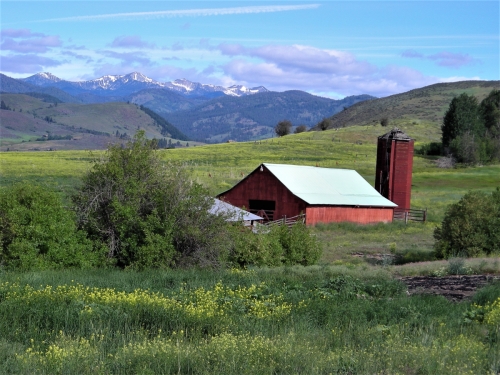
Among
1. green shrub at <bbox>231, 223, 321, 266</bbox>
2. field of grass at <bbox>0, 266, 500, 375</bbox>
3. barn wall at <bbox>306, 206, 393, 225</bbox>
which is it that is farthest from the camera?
barn wall at <bbox>306, 206, 393, 225</bbox>

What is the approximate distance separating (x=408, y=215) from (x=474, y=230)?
73.2 ft

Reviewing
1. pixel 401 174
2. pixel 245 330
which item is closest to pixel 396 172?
pixel 401 174

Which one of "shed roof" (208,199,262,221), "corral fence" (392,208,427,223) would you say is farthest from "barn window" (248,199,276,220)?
"corral fence" (392,208,427,223)

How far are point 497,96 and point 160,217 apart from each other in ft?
356

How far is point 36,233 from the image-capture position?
61.3 ft

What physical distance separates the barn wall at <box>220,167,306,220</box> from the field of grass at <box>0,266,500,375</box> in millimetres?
27263

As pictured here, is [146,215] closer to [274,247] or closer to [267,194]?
[274,247]

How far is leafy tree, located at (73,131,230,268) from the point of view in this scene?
802 inches

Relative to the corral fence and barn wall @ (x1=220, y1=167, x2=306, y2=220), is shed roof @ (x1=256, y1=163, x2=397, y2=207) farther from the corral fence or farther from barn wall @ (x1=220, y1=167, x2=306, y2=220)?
the corral fence

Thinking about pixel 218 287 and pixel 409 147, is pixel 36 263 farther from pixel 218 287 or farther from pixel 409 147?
pixel 409 147

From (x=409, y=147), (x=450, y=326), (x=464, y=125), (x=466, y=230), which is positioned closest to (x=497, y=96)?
(x=464, y=125)

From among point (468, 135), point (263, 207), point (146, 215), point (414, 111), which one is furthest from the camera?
point (414, 111)

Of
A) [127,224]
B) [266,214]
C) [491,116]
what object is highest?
[491,116]

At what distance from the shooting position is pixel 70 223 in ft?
64.2
